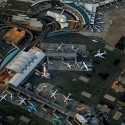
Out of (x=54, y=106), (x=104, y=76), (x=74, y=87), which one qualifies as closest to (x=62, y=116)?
(x=54, y=106)

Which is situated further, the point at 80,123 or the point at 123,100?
the point at 123,100

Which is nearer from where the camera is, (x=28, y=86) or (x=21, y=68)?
(x=28, y=86)

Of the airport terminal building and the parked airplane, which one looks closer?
the parked airplane

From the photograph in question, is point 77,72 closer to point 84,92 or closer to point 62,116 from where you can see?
point 84,92

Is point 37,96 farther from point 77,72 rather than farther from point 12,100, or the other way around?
point 77,72

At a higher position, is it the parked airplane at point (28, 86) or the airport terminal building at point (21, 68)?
the airport terminal building at point (21, 68)

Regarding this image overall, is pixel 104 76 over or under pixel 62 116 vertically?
over

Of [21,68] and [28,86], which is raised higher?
[21,68]

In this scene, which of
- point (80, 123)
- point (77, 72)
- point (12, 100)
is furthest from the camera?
point (77, 72)

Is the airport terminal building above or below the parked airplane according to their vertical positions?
above

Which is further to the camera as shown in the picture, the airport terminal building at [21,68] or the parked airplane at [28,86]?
the airport terminal building at [21,68]

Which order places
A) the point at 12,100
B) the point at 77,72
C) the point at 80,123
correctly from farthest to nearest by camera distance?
the point at 77,72 < the point at 12,100 < the point at 80,123
